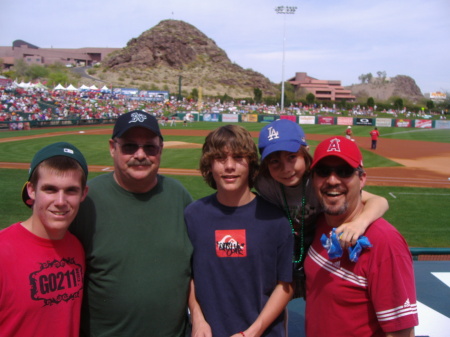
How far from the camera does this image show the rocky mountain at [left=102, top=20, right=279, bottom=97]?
376ft

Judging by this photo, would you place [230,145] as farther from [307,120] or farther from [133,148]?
[307,120]

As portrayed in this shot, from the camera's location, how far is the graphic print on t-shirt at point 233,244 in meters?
2.37

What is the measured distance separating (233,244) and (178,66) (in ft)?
455

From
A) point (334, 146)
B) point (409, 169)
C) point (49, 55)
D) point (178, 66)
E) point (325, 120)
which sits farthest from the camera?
point (49, 55)

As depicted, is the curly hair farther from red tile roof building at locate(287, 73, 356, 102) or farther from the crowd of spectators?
red tile roof building at locate(287, 73, 356, 102)

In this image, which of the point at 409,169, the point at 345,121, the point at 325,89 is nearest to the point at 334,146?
the point at 409,169

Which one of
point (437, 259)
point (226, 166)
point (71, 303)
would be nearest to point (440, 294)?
point (437, 259)

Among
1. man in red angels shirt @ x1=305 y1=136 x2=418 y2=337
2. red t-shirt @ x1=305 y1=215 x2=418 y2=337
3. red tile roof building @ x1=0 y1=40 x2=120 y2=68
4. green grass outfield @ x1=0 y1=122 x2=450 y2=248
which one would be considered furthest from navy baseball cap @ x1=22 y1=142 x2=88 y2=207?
red tile roof building @ x1=0 y1=40 x2=120 y2=68

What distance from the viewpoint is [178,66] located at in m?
135

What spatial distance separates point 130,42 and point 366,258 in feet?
528

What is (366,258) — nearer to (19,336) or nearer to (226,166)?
(226,166)

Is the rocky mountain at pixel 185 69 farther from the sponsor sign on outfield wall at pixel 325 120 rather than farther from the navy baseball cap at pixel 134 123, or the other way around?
the navy baseball cap at pixel 134 123

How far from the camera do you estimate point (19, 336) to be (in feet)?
6.44

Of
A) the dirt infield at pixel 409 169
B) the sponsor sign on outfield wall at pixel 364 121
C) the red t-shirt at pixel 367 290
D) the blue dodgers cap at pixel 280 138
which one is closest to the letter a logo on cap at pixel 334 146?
the blue dodgers cap at pixel 280 138
